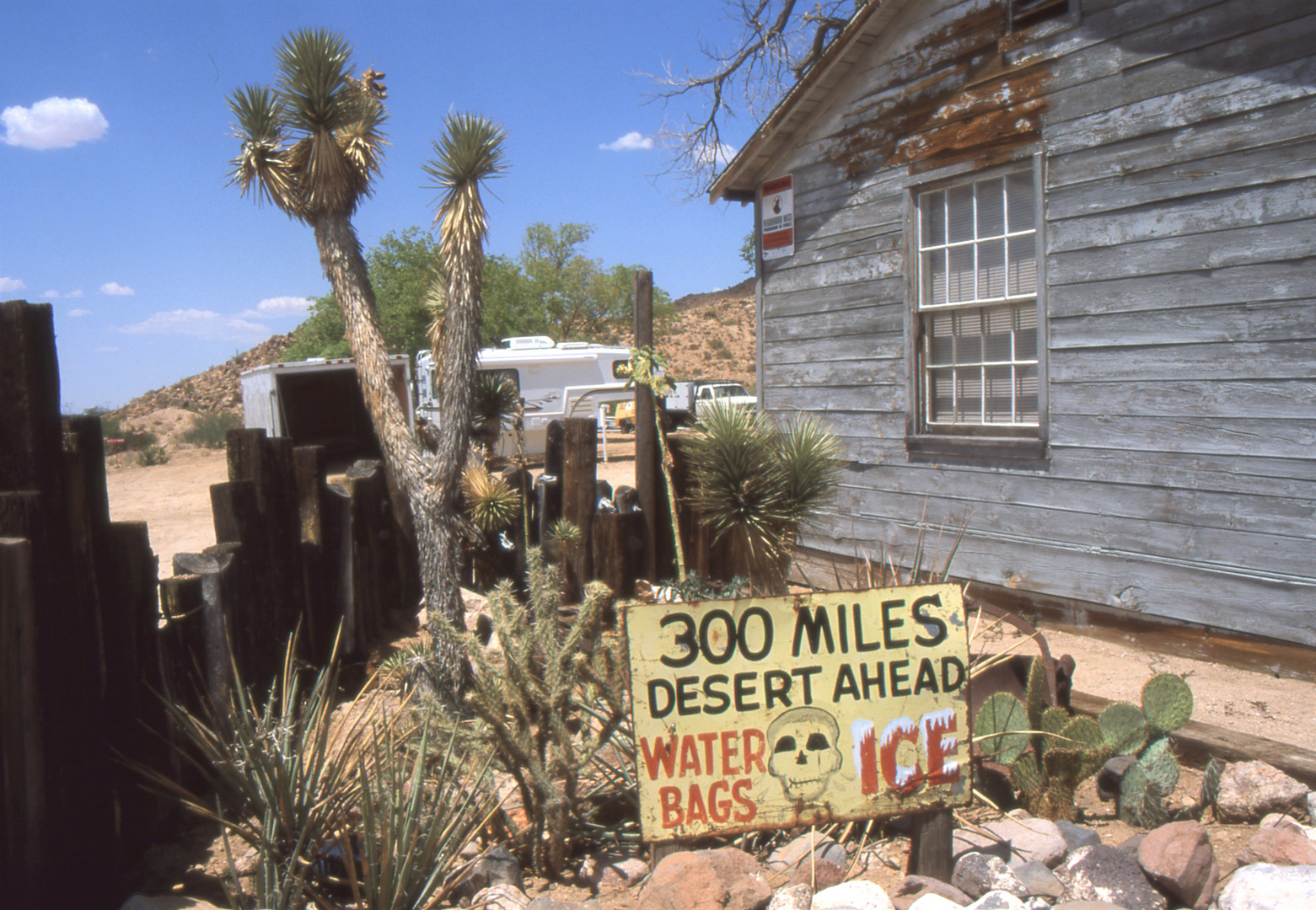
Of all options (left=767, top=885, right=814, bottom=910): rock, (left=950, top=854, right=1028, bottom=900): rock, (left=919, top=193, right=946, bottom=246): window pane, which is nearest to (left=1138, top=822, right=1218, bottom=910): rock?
(left=950, top=854, right=1028, bottom=900): rock

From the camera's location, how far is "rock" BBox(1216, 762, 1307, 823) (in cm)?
334

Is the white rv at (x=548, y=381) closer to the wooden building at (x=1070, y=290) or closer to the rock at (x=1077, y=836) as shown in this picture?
the wooden building at (x=1070, y=290)

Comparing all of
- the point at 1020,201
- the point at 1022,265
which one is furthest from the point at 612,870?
the point at 1020,201

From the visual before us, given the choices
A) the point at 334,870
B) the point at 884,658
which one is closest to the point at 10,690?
the point at 334,870

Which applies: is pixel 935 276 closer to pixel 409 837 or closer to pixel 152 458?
pixel 409 837

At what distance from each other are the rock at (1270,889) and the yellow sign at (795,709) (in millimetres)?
829

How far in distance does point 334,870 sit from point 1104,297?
5.11m

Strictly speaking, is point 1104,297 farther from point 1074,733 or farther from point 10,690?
point 10,690

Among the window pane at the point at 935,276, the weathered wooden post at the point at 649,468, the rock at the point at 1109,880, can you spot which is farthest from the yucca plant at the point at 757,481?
the rock at the point at 1109,880

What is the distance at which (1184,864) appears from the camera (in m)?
2.85

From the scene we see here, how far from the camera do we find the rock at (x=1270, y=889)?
8.81 ft

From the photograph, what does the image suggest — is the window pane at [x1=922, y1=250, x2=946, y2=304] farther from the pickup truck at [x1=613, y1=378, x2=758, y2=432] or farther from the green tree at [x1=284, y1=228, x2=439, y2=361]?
the green tree at [x1=284, y1=228, x2=439, y2=361]

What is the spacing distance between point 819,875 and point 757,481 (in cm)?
251

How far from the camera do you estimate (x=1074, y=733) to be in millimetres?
3547
